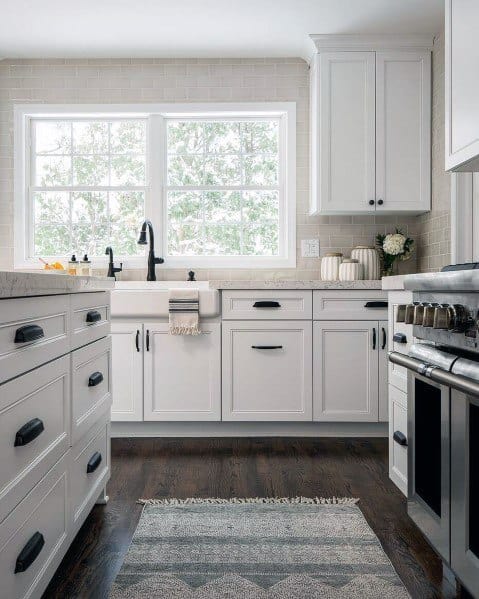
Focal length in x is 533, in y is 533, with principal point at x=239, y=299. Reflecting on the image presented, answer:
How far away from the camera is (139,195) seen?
401cm

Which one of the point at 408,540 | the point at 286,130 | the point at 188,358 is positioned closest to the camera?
the point at 408,540

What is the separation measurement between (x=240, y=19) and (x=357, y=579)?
10.2 ft

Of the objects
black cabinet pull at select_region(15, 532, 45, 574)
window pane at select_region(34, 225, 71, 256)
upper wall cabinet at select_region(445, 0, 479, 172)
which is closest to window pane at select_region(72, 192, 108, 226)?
window pane at select_region(34, 225, 71, 256)

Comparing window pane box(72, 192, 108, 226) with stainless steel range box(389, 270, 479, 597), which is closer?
stainless steel range box(389, 270, 479, 597)

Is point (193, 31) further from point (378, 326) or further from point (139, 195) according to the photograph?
point (378, 326)

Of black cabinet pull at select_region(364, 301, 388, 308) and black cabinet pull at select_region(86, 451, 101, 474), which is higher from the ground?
black cabinet pull at select_region(364, 301, 388, 308)

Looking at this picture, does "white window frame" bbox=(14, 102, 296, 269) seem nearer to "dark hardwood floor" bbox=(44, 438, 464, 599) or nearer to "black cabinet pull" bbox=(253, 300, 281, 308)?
"black cabinet pull" bbox=(253, 300, 281, 308)

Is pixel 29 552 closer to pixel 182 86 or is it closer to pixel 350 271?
pixel 350 271

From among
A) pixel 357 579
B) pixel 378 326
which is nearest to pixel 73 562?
pixel 357 579

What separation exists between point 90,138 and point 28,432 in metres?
3.18

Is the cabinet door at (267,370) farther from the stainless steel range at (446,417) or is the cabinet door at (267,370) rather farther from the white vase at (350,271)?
the stainless steel range at (446,417)

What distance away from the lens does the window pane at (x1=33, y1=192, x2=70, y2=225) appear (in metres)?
3.99

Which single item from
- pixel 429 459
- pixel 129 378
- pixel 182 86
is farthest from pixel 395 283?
pixel 182 86

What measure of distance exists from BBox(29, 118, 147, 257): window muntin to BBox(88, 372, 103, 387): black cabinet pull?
2.01 metres
